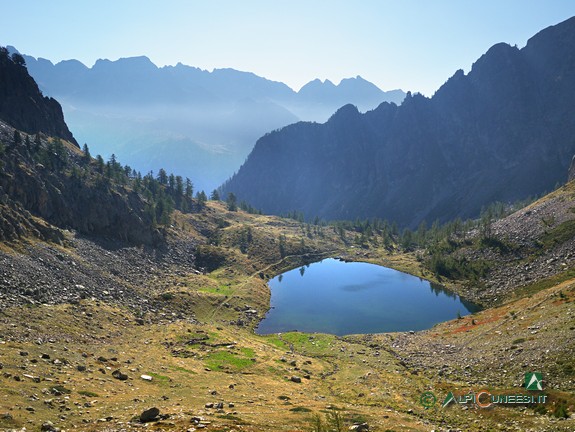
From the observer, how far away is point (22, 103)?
167500 millimetres

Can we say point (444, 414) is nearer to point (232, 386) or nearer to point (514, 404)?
point (514, 404)

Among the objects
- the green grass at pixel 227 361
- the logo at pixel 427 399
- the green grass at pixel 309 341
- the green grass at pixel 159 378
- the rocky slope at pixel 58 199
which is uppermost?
the rocky slope at pixel 58 199

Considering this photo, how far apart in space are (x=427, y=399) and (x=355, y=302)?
279 feet

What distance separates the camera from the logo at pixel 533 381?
43.1 metres

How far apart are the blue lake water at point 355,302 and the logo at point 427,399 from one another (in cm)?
5366

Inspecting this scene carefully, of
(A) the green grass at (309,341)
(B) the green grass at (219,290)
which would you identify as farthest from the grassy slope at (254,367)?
(B) the green grass at (219,290)

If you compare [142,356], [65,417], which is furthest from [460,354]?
[65,417]

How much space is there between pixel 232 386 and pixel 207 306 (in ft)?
186

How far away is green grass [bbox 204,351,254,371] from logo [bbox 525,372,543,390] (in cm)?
3971

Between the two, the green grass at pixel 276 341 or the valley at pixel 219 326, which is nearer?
the valley at pixel 219 326

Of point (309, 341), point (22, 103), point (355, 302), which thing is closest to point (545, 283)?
point (355, 302)

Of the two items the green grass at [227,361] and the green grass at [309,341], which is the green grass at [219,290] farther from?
the green grass at [227,361]

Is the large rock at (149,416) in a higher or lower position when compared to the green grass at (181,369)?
lower

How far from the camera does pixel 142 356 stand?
61531 mm
